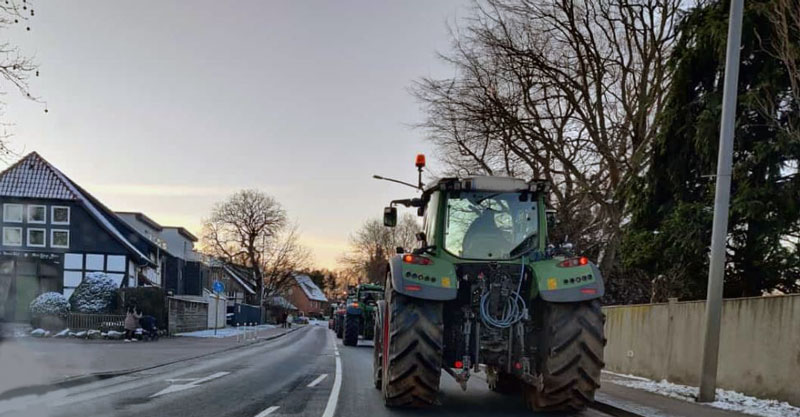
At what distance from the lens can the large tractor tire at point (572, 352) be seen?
24.6ft

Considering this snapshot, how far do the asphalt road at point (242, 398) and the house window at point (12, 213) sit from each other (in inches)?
1041

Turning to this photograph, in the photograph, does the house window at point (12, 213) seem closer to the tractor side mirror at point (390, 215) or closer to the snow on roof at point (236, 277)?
the tractor side mirror at point (390, 215)

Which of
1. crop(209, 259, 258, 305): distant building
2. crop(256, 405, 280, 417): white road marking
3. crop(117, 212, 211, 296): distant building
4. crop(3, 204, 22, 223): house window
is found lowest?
crop(209, 259, 258, 305): distant building

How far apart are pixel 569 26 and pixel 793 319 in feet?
53.9

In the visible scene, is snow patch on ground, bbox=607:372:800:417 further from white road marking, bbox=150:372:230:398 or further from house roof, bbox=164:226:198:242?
house roof, bbox=164:226:198:242

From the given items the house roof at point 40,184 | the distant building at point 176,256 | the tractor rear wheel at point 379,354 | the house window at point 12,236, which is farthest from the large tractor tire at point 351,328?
the distant building at point 176,256

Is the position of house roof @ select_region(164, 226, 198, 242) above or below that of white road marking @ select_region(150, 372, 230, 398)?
below

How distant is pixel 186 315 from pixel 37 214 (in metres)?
9.40

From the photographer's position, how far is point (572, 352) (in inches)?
295

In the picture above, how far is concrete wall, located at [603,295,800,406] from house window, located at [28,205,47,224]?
3156 cm

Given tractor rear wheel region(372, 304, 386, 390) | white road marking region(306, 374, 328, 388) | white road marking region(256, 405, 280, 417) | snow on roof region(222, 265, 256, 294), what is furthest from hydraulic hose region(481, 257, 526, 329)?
snow on roof region(222, 265, 256, 294)

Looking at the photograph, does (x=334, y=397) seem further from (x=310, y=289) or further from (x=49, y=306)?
(x=310, y=289)

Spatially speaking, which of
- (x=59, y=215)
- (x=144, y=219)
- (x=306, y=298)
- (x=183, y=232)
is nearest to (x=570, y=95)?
(x=59, y=215)

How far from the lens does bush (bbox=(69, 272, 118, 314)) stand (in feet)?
94.3
